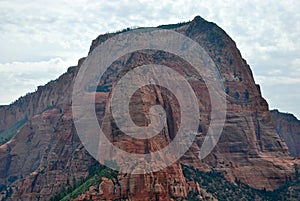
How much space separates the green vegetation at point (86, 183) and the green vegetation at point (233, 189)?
51.8 feet

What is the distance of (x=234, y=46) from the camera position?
17600 cm

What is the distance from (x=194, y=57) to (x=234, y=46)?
561 inches

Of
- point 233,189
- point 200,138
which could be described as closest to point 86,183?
point 200,138

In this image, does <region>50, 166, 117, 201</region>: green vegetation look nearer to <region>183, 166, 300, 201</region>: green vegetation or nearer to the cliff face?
the cliff face

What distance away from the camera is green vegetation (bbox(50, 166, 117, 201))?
123 m

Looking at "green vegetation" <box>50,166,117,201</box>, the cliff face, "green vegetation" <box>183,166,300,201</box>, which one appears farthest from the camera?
"green vegetation" <box>183,166,300,201</box>

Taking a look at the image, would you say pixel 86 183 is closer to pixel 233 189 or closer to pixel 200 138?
pixel 200 138

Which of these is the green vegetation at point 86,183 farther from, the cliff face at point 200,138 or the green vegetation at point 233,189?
the green vegetation at point 233,189

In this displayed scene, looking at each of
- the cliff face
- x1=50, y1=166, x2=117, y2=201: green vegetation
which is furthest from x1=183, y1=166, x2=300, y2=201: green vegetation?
x1=50, y1=166, x2=117, y2=201: green vegetation

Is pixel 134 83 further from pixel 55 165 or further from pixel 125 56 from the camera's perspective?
pixel 125 56

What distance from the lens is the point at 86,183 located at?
5098 inches

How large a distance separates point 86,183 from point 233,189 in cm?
2934

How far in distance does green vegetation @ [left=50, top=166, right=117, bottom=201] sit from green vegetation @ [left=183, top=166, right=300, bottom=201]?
15.8 m

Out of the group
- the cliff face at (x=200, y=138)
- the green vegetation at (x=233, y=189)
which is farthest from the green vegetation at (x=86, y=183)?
the green vegetation at (x=233, y=189)
